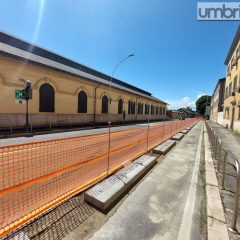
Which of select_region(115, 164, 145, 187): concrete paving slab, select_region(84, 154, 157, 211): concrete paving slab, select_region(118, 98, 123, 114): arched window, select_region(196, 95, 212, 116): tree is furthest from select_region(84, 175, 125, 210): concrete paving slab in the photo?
select_region(196, 95, 212, 116): tree

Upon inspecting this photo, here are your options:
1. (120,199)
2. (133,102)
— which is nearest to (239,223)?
(120,199)

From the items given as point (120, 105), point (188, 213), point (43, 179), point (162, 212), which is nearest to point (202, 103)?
point (120, 105)

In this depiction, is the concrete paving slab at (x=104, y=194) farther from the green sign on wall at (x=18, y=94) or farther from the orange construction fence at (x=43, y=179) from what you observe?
the green sign on wall at (x=18, y=94)

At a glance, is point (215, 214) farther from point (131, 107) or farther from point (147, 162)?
point (131, 107)

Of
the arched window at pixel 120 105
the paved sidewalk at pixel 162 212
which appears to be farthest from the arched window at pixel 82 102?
the paved sidewalk at pixel 162 212

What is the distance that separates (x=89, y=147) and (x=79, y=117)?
13.1m

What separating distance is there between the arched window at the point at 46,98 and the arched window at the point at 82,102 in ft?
12.9

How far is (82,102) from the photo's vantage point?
20.3 m

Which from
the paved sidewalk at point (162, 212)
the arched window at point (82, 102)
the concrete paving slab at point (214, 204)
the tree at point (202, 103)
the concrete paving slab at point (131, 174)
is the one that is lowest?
the paved sidewalk at point (162, 212)

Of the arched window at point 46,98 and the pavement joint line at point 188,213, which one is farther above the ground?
the arched window at point 46,98

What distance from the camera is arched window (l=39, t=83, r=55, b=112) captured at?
604 inches

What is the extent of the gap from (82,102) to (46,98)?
516 centimetres

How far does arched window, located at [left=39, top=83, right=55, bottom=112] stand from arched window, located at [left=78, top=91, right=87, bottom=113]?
3.94 m

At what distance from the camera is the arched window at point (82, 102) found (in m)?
19.8
